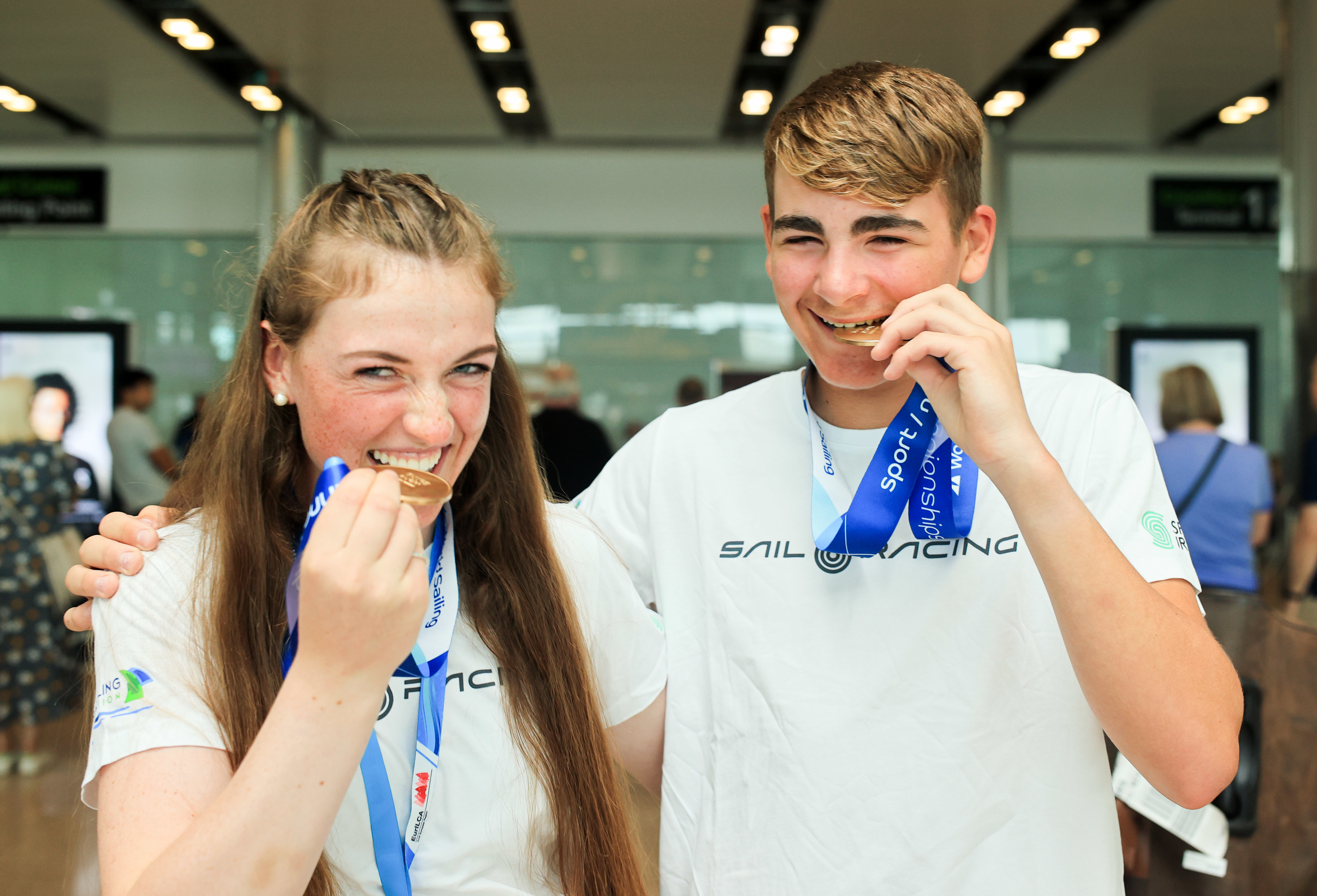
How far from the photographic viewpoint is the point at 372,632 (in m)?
1.00

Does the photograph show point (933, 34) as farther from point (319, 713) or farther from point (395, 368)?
point (319, 713)

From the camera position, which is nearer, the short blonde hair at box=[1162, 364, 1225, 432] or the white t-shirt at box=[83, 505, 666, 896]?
the white t-shirt at box=[83, 505, 666, 896]

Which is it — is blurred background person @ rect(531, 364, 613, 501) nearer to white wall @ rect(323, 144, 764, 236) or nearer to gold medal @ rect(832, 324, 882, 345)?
white wall @ rect(323, 144, 764, 236)

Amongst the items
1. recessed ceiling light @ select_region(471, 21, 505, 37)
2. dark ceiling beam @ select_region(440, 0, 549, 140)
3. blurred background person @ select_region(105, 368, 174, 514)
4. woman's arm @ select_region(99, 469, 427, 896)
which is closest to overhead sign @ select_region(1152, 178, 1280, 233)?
dark ceiling beam @ select_region(440, 0, 549, 140)

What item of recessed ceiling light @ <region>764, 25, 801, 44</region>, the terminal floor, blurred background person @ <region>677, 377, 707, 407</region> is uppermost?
recessed ceiling light @ <region>764, 25, 801, 44</region>

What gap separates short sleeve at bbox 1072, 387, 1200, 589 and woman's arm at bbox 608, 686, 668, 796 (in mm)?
746

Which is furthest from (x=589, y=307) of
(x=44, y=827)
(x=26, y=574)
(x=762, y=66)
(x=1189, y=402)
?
(x=44, y=827)

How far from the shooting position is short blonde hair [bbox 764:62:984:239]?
4.70 feet

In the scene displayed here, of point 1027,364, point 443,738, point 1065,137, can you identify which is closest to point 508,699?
point 443,738

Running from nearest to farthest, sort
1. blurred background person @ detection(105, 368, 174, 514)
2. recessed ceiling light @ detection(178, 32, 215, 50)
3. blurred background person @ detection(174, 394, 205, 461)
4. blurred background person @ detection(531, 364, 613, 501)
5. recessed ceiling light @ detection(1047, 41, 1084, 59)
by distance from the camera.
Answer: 1. blurred background person @ detection(531, 364, 613, 501)
2. recessed ceiling light @ detection(178, 32, 215, 50)
3. recessed ceiling light @ detection(1047, 41, 1084, 59)
4. blurred background person @ detection(105, 368, 174, 514)
5. blurred background person @ detection(174, 394, 205, 461)

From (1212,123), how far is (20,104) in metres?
10.5

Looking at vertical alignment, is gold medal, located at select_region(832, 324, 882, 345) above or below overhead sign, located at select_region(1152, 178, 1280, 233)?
below

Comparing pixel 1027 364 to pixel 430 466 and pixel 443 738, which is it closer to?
pixel 430 466

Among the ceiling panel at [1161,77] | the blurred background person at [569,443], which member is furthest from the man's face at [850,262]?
the ceiling panel at [1161,77]
